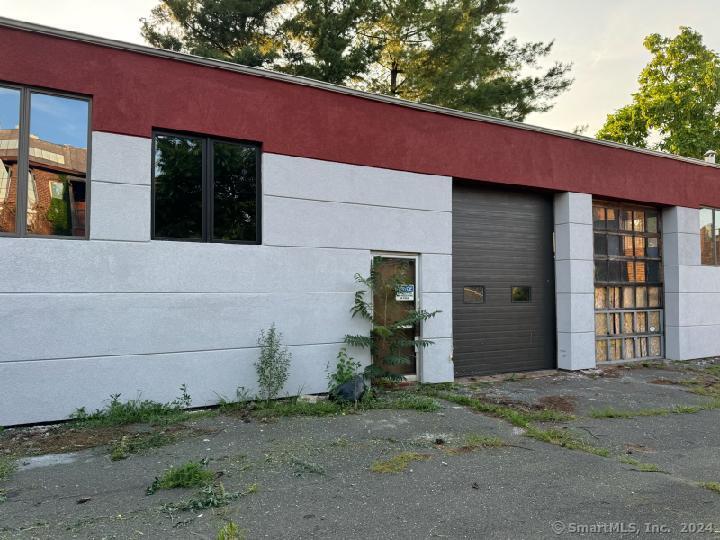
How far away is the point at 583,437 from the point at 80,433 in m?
5.79

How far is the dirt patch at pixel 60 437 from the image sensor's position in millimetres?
5430

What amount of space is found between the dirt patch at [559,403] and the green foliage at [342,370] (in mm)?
2816

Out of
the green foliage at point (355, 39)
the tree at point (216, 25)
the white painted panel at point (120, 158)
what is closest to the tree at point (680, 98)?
the green foliage at point (355, 39)

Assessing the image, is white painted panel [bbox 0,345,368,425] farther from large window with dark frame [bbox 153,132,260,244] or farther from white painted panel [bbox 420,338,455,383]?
white painted panel [bbox 420,338,455,383]

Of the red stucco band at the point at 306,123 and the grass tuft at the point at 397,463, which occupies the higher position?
the red stucco band at the point at 306,123

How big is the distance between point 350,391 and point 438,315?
2.36 m

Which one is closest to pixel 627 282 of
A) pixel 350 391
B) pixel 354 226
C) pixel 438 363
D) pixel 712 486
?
pixel 438 363

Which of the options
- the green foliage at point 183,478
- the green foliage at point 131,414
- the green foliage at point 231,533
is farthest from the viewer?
the green foliage at point 131,414

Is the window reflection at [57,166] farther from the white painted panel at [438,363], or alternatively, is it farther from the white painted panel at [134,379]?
the white painted panel at [438,363]

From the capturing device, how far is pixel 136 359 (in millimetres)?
6688

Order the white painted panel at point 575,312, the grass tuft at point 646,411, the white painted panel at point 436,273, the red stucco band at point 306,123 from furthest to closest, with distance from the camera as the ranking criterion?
the white painted panel at point 575,312 < the white painted panel at point 436,273 < the grass tuft at point 646,411 < the red stucco band at point 306,123

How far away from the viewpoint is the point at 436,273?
912cm

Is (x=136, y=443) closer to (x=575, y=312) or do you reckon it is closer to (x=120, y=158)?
(x=120, y=158)

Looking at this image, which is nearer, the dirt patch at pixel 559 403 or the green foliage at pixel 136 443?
the green foliage at pixel 136 443
